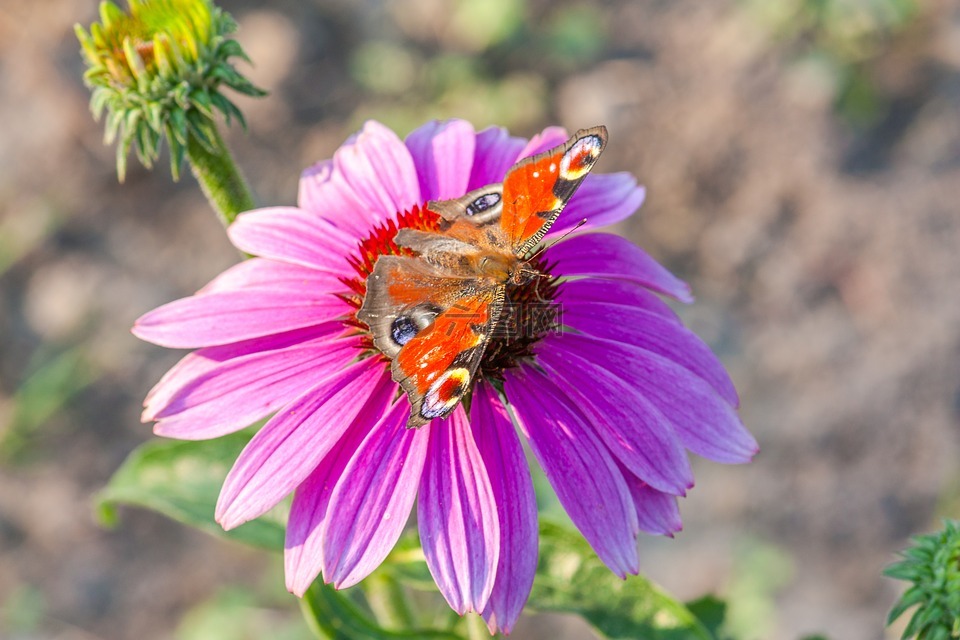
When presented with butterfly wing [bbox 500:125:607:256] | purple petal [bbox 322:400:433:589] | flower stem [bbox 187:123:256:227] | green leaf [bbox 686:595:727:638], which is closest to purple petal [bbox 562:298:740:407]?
butterfly wing [bbox 500:125:607:256]

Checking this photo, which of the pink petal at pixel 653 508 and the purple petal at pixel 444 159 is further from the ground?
the purple petal at pixel 444 159

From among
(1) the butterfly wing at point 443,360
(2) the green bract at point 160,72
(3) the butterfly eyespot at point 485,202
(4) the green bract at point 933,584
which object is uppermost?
(2) the green bract at point 160,72

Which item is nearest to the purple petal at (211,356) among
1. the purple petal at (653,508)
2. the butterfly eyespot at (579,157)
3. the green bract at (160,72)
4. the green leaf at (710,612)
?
the green bract at (160,72)

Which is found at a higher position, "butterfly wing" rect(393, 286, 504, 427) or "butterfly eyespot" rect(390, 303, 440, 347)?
"butterfly eyespot" rect(390, 303, 440, 347)

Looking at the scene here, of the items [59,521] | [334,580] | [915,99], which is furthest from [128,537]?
[915,99]

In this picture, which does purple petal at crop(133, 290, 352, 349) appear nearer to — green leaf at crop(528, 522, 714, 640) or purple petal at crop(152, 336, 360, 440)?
purple petal at crop(152, 336, 360, 440)

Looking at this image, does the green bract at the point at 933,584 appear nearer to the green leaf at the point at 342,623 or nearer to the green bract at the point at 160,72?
the green leaf at the point at 342,623
